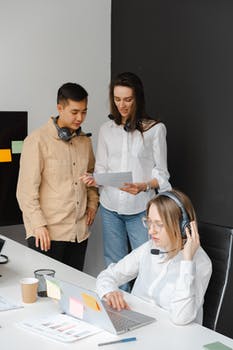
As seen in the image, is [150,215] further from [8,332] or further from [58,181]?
[58,181]

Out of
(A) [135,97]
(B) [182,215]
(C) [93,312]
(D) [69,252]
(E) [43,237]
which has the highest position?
(A) [135,97]

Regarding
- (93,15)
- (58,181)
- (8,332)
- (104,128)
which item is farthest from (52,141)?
(93,15)

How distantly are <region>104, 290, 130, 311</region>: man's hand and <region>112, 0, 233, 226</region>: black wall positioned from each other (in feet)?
4.80

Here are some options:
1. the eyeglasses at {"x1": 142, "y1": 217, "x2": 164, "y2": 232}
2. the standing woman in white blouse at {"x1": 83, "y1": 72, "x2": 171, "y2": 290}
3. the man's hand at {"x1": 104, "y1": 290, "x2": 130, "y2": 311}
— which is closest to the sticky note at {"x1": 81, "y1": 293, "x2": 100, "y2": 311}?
the man's hand at {"x1": 104, "y1": 290, "x2": 130, "y2": 311}

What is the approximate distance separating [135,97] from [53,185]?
69 centimetres

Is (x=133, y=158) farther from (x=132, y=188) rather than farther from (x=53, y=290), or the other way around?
(x=53, y=290)

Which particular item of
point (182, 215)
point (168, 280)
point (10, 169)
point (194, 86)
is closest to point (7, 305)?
point (168, 280)

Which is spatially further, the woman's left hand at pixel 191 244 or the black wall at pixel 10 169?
the black wall at pixel 10 169

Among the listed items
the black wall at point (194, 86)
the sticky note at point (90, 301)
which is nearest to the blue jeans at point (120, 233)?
the black wall at point (194, 86)

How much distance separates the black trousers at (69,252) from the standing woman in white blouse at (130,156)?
283 mm

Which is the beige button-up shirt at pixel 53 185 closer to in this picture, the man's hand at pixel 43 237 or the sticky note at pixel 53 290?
the man's hand at pixel 43 237

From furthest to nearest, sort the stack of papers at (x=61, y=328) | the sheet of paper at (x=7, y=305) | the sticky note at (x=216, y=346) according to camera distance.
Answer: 1. the sheet of paper at (x=7, y=305)
2. the stack of papers at (x=61, y=328)
3. the sticky note at (x=216, y=346)

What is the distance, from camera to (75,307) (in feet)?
5.89

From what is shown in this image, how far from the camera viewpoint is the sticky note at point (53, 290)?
1.84 meters
